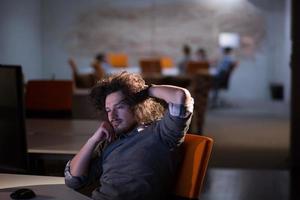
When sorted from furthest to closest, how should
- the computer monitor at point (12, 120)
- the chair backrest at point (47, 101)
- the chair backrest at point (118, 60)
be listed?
the chair backrest at point (118, 60) < the chair backrest at point (47, 101) < the computer monitor at point (12, 120)

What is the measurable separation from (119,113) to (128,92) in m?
0.09

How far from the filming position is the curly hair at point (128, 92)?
88.2 inches

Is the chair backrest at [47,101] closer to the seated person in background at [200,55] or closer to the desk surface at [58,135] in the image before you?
the desk surface at [58,135]

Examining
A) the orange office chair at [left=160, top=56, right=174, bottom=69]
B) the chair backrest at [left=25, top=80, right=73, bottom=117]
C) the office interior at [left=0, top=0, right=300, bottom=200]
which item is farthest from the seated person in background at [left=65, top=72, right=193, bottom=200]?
the orange office chair at [left=160, top=56, right=174, bottom=69]

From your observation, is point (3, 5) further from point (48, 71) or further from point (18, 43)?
point (48, 71)

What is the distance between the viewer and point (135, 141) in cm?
224

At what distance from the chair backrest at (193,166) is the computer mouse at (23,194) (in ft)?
1.93

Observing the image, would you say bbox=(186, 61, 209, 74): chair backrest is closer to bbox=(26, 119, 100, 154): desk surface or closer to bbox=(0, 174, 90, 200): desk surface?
bbox=(26, 119, 100, 154): desk surface

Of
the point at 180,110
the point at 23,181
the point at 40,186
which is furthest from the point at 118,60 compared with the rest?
the point at 180,110

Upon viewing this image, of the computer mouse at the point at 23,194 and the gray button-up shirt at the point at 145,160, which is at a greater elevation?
the gray button-up shirt at the point at 145,160

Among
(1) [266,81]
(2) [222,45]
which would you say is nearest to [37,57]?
(2) [222,45]

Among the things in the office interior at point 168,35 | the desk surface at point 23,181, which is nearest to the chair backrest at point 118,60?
the office interior at point 168,35

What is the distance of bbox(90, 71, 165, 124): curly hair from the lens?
224 cm

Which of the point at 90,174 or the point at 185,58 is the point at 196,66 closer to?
the point at 185,58
